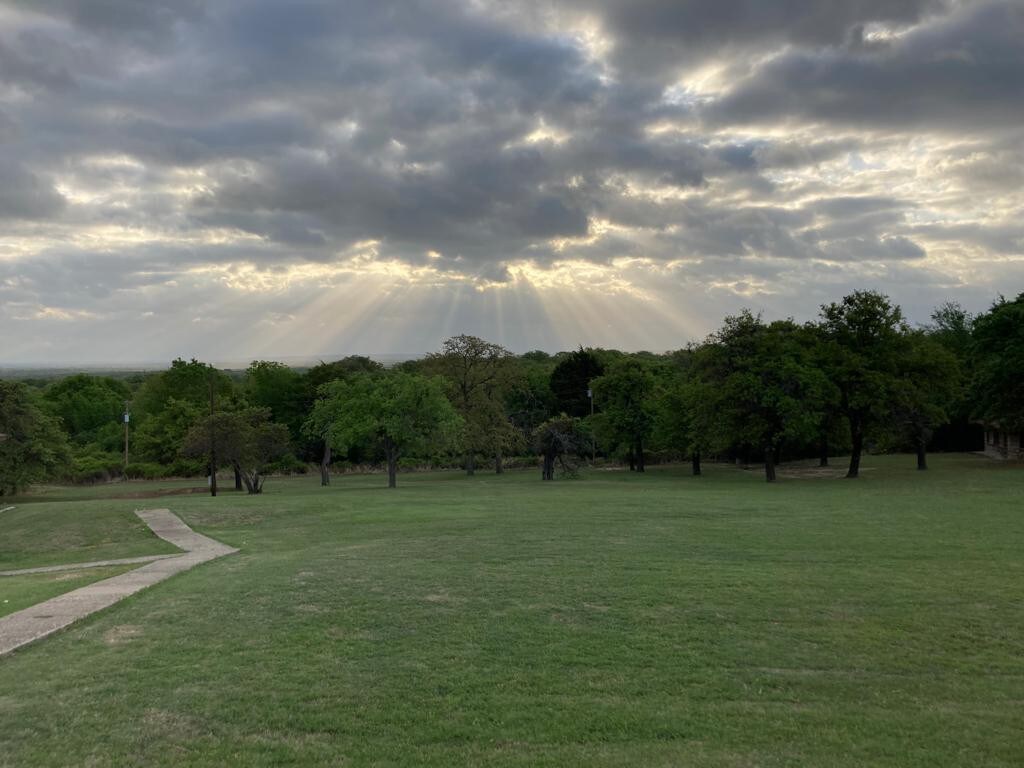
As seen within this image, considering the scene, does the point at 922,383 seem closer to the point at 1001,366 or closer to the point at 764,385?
the point at 1001,366

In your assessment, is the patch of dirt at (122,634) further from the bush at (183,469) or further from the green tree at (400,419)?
the bush at (183,469)

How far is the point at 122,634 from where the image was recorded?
8.77m

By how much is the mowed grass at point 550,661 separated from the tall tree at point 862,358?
2406 cm

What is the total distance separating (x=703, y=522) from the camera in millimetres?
19562

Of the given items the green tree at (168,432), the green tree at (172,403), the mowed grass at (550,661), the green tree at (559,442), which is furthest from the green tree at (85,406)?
the mowed grass at (550,661)

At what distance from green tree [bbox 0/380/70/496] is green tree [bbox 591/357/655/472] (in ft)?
118

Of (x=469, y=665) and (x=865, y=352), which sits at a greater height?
(x=865, y=352)

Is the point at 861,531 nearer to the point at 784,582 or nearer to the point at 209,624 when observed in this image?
the point at 784,582

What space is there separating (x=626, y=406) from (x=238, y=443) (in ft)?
91.1

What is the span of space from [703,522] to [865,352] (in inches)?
1039

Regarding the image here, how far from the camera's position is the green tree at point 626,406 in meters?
51.6

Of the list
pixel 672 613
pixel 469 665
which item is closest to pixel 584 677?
pixel 469 665

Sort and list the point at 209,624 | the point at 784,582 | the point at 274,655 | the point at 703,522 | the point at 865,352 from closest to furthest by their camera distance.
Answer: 1. the point at 274,655
2. the point at 209,624
3. the point at 784,582
4. the point at 703,522
5. the point at 865,352

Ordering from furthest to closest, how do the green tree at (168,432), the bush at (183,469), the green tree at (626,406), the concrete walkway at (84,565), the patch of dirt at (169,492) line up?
the bush at (183,469) < the green tree at (168,432) < the green tree at (626,406) < the patch of dirt at (169,492) < the concrete walkway at (84,565)
